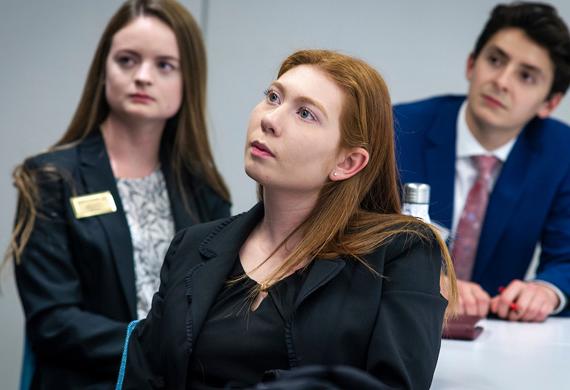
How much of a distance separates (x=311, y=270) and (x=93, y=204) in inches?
46.5

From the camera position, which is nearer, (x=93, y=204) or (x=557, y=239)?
(x=93, y=204)

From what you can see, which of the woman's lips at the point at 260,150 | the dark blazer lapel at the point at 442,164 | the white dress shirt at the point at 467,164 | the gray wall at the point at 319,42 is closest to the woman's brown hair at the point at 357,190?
the woman's lips at the point at 260,150

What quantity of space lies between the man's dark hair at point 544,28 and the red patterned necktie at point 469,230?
40cm

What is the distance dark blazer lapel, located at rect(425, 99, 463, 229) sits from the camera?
8.71 feet

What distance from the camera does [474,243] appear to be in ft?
8.84

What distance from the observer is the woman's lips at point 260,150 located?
1.35m

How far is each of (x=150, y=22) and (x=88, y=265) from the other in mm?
713

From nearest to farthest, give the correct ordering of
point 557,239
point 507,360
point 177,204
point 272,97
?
1. point 272,97
2. point 507,360
3. point 177,204
4. point 557,239

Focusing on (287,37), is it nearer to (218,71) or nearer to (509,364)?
(218,71)

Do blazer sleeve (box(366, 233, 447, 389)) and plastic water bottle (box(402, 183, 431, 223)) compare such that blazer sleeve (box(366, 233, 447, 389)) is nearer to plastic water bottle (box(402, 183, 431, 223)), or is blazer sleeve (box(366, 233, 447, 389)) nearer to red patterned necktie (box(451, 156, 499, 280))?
plastic water bottle (box(402, 183, 431, 223))

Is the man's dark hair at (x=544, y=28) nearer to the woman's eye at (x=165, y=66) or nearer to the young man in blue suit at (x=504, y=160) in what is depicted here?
the young man in blue suit at (x=504, y=160)

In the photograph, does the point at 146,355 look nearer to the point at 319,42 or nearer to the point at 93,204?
the point at 93,204

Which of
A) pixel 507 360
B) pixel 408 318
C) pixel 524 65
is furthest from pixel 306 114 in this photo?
pixel 524 65

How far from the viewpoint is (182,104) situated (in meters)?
2.61
